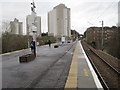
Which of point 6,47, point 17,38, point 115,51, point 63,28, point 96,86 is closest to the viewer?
point 96,86

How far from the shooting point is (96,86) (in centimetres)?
686

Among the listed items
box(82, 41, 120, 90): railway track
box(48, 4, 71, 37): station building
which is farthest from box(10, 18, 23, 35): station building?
box(48, 4, 71, 37): station building

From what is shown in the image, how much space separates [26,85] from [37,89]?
2.52 feet

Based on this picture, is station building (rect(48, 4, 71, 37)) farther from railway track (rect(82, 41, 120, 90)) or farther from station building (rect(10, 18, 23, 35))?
railway track (rect(82, 41, 120, 90))

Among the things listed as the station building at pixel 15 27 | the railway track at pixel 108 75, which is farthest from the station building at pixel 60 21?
the railway track at pixel 108 75

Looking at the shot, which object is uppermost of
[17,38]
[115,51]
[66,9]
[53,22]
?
[66,9]

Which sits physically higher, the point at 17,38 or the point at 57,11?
the point at 57,11

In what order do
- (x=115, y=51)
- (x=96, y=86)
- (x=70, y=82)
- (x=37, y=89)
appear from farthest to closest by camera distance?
(x=115, y=51), (x=70, y=82), (x=96, y=86), (x=37, y=89)

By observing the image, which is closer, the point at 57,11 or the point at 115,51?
the point at 115,51

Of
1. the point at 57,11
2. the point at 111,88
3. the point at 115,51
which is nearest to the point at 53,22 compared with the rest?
the point at 57,11

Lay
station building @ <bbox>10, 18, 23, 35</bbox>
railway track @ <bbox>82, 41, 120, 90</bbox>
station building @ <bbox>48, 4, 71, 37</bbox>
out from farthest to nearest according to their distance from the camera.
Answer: station building @ <bbox>48, 4, 71, 37</bbox>
station building @ <bbox>10, 18, 23, 35</bbox>
railway track @ <bbox>82, 41, 120, 90</bbox>

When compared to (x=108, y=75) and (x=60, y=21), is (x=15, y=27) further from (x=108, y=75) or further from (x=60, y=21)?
(x=60, y=21)

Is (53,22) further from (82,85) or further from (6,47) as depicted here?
(82,85)

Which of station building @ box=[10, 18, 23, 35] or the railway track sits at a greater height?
station building @ box=[10, 18, 23, 35]
